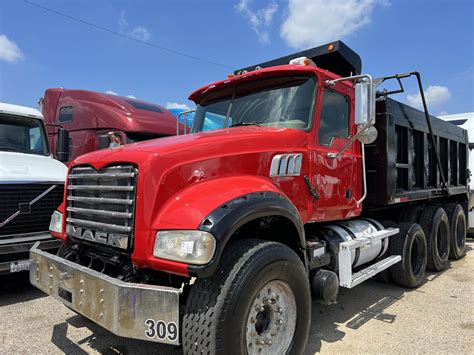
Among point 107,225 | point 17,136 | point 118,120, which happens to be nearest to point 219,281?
point 107,225

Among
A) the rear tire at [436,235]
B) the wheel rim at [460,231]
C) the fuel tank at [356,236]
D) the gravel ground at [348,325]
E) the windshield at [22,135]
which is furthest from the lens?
the wheel rim at [460,231]

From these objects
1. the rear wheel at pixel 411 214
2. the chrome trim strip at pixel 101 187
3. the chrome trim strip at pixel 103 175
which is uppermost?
the chrome trim strip at pixel 103 175

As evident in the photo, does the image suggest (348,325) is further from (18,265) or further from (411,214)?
(18,265)

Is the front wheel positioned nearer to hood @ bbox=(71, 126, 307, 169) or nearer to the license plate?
hood @ bbox=(71, 126, 307, 169)

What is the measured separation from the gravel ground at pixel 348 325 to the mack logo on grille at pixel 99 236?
1083 mm

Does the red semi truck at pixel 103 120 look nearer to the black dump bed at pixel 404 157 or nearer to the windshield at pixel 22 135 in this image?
the windshield at pixel 22 135

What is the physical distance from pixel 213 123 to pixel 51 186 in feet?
8.08

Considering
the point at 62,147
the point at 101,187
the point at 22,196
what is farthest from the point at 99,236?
the point at 62,147

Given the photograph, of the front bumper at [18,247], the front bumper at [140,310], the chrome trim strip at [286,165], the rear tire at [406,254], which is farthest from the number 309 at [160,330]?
the rear tire at [406,254]

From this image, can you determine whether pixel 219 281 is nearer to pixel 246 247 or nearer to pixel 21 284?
pixel 246 247

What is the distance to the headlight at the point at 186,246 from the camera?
7.82ft

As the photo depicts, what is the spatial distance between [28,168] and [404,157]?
5292 mm

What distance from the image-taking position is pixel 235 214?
2.56 metres

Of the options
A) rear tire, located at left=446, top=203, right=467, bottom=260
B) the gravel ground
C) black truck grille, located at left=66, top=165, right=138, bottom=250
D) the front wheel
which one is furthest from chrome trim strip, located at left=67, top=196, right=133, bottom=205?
rear tire, located at left=446, top=203, right=467, bottom=260
